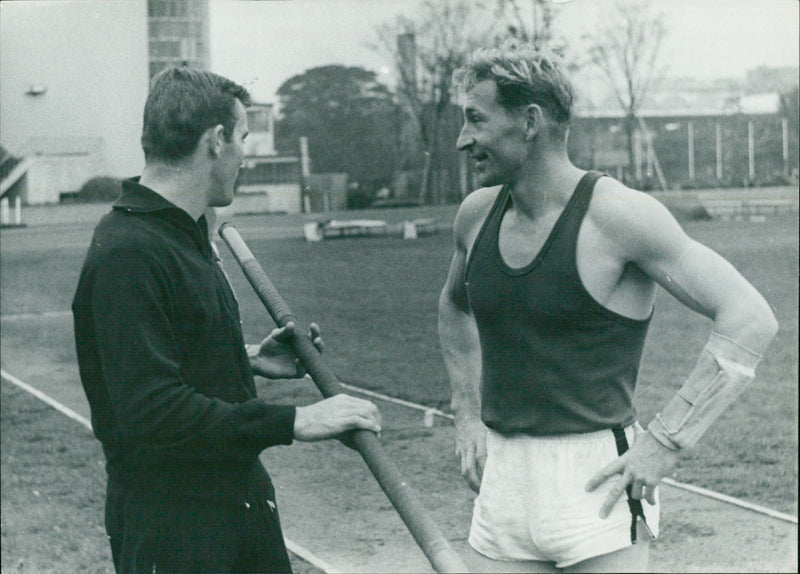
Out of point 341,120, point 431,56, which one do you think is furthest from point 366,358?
point 431,56

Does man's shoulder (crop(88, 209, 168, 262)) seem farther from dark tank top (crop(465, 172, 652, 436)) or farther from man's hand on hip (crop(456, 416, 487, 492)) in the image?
man's hand on hip (crop(456, 416, 487, 492))

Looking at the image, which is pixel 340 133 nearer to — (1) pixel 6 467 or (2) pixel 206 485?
(1) pixel 6 467

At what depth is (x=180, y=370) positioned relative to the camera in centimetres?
193

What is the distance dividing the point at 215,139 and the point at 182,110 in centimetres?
8

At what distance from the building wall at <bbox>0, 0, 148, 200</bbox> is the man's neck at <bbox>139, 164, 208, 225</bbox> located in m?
2.93

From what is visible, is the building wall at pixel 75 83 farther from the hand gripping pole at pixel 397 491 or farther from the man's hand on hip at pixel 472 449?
the hand gripping pole at pixel 397 491

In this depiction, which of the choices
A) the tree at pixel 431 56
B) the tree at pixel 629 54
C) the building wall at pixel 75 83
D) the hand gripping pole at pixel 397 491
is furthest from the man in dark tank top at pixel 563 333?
the building wall at pixel 75 83

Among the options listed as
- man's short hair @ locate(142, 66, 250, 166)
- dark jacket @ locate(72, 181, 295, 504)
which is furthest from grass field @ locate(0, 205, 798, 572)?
man's short hair @ locate(142, 66, 250, 166)

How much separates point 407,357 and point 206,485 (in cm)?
Result: 431

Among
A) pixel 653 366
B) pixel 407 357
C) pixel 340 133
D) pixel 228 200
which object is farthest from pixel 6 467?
pixel 228 200

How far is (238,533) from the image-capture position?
2.11m

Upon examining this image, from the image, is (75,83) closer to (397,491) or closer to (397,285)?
(397,285)

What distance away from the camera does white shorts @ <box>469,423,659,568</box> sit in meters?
1.96

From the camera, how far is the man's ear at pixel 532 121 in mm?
1999
